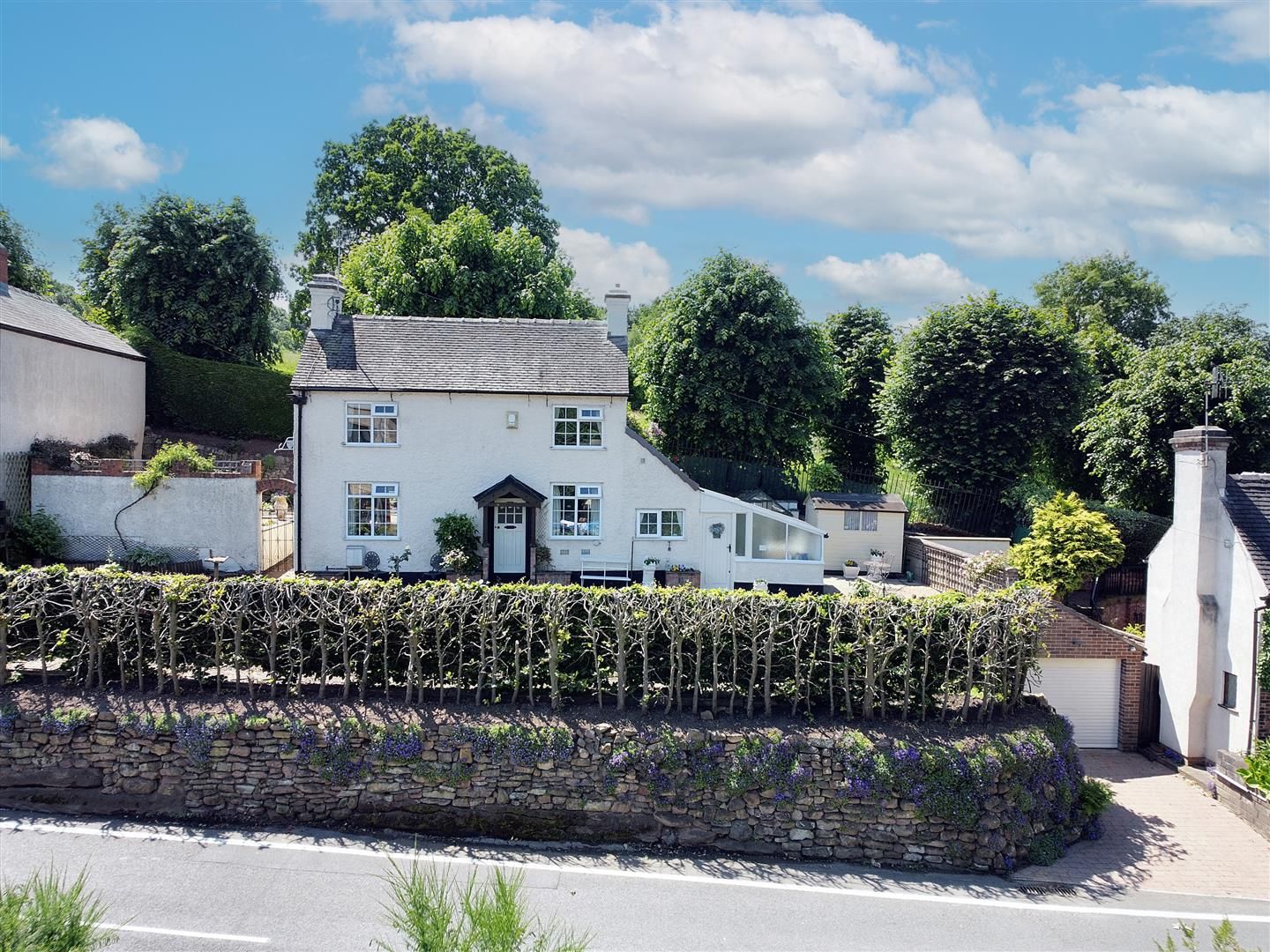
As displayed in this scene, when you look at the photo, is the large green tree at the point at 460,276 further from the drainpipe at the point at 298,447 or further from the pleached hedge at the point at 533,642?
the pleached hedge at the point at 533,642

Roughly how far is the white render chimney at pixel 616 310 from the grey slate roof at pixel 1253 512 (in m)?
14.3

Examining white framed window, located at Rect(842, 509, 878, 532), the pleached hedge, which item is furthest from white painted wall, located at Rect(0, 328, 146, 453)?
white framed window, located at Rect(842, 509, 878, 532)

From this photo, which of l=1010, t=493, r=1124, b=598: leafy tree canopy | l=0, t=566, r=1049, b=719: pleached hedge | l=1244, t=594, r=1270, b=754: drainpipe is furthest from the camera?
l=1010, t=493, r=1124, b=598: leafy tree canopy

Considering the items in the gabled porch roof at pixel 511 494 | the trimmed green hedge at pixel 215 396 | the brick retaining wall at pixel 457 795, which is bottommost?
the brick retaining wall at pixel 457 795

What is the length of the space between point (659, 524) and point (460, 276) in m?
14.8

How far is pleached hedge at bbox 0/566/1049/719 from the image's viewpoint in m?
13.0

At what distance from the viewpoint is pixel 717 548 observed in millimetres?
22281

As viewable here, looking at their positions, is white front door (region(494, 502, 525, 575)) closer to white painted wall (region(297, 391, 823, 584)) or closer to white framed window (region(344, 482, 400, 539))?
white painted wall (region(297, 391, 823, 584))

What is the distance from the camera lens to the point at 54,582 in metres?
13.4

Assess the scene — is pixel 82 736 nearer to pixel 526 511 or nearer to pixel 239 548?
pixel 239 548

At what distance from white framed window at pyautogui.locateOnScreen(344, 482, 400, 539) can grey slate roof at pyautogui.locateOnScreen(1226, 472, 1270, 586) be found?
18307 mm

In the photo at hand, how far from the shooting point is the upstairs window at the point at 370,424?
71.1ft

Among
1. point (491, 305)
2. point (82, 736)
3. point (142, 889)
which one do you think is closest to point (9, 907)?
point (142, 889)

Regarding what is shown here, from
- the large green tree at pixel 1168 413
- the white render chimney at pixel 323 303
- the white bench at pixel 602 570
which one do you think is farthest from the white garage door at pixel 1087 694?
the white render chimney at pixel 323 303
